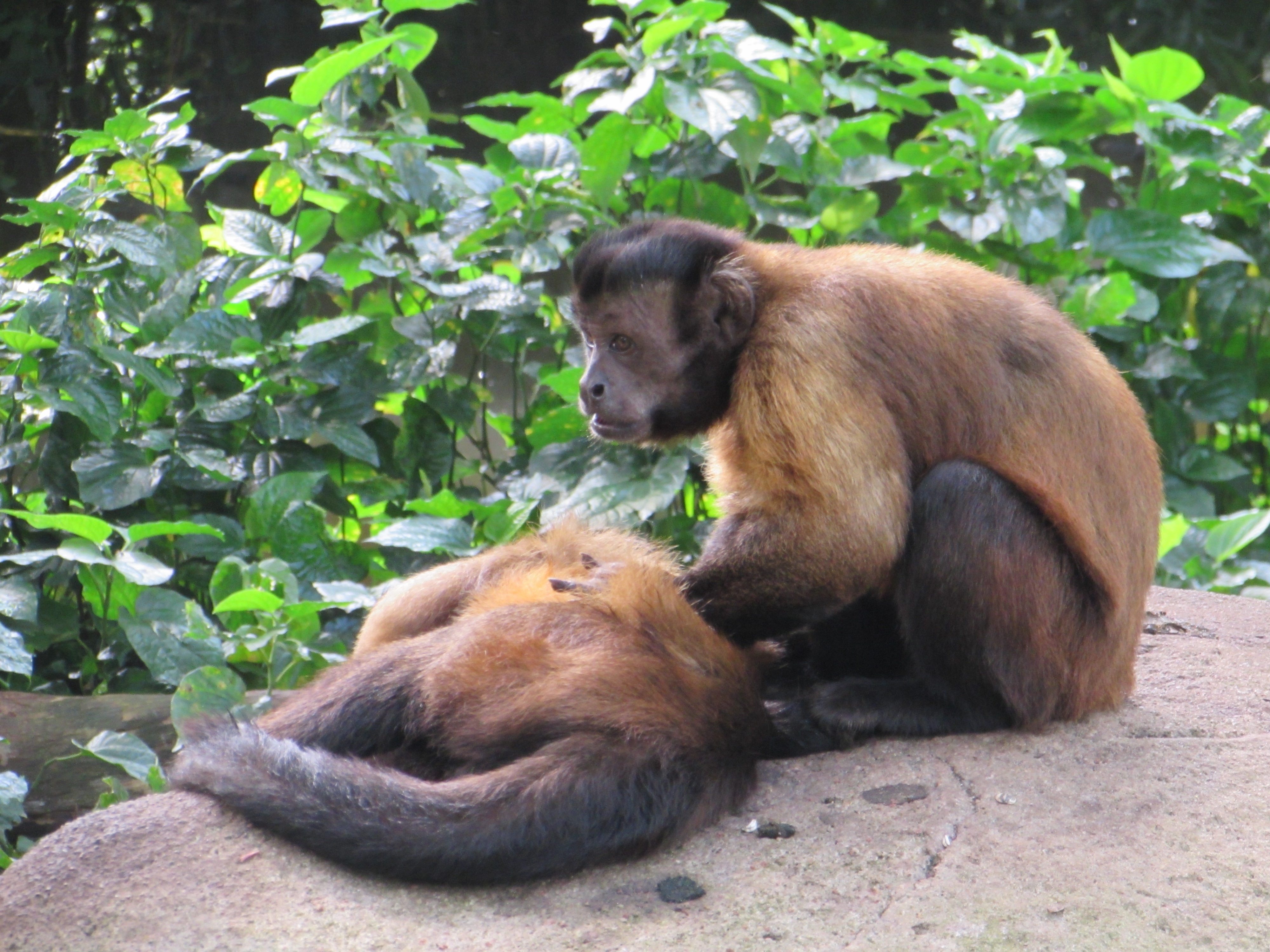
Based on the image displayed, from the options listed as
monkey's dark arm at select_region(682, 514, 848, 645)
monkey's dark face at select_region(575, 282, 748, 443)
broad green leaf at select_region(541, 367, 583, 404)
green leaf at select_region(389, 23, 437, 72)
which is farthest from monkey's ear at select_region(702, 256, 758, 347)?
green leaf at select_region(389, 23, 437, 72)

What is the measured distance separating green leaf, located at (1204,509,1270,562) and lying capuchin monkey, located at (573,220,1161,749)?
2110mm

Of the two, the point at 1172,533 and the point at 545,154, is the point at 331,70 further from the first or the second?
the point at 1172,533

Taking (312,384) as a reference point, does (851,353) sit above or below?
above

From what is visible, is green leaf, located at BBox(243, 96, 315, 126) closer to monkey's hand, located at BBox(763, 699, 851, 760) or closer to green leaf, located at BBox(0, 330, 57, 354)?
green leaf, located at BBox(0, 330, 57, 354)

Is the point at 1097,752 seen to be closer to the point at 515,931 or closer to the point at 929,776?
the point at 929,776

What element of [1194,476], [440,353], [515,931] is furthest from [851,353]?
[1194,476]

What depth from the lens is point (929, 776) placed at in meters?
3.01

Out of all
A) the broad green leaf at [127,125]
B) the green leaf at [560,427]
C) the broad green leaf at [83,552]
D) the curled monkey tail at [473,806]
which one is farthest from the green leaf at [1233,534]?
the broad green leaf at [127,125]

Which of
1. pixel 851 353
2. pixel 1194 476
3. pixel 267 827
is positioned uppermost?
pixel 851 353

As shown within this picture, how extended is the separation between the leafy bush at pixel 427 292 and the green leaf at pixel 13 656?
39 centimetres

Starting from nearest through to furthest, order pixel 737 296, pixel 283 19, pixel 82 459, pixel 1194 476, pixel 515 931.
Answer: pixel 515 931
pixel 737 296
pixel 82 459
pixel 1194 476
pixel 283 19

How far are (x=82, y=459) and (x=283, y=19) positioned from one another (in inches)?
198

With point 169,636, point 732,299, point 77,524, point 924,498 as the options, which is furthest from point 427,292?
point 924,498

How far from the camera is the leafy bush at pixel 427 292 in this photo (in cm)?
502
